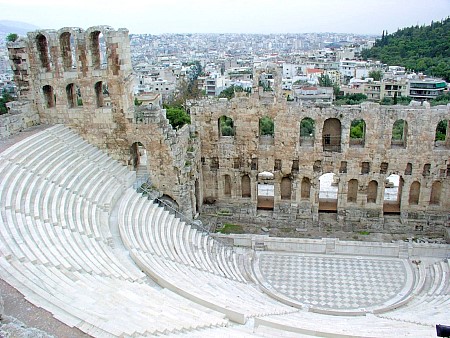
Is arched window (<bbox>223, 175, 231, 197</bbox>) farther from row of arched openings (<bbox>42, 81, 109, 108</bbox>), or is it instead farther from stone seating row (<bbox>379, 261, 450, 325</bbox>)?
stone seating row (<bbox>379, 261, 450, 325</bbox>)

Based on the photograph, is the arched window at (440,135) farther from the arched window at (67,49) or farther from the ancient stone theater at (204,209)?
the arched window at (67,49)

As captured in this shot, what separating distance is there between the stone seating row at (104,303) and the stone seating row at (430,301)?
7.57 m

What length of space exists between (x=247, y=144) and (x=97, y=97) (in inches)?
370

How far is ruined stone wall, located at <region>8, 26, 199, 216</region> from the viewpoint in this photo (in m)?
23.7

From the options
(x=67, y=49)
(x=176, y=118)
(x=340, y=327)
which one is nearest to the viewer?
(x=340, y=327)

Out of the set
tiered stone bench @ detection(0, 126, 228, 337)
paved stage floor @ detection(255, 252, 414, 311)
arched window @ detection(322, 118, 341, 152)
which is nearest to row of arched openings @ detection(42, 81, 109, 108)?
tiered stone bench @ detection(0, 126, 228, 337)

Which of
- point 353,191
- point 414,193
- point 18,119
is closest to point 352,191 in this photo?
point 353,191

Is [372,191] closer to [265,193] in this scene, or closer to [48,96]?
[265,193]

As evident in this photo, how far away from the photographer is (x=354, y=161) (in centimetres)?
2589

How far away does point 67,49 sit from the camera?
960 inches

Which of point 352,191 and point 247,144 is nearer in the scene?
point 247,144

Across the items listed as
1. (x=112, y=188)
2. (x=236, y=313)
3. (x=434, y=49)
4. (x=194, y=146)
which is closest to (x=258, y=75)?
(x=194, y=146)

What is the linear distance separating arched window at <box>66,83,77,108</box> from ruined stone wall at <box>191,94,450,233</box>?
23.5ft

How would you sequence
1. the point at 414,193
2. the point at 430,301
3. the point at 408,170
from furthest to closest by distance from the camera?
the point at 414,193 → the point at 408,170 → the point at 430,301
